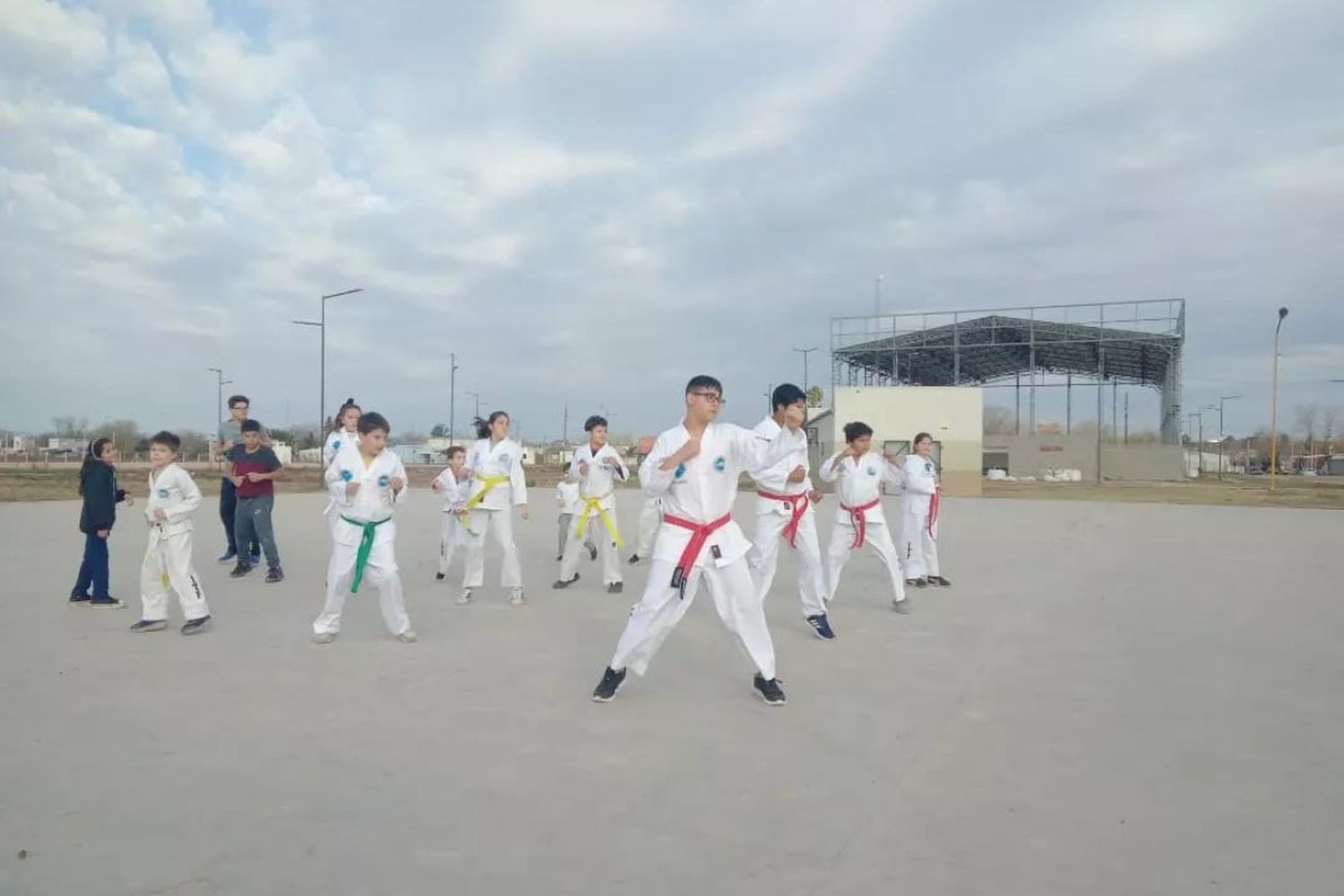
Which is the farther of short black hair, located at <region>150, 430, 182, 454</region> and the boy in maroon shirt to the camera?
the boy in maroon shirt

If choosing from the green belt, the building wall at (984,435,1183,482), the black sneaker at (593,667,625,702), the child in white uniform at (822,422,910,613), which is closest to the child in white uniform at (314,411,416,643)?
the green belt

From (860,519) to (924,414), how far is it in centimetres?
3141

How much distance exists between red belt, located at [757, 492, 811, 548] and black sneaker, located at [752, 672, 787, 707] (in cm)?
220

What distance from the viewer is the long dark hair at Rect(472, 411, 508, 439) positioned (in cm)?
902

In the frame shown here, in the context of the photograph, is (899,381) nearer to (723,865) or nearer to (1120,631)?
(1120,631)

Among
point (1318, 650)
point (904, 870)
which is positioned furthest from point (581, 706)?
point (1318, 650)

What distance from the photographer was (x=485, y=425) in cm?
943

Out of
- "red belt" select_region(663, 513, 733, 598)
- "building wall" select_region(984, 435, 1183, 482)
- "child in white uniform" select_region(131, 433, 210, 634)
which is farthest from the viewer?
"building wall" select_region(984, 435, 1183, 482)

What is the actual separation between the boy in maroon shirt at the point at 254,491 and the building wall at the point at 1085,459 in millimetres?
52422

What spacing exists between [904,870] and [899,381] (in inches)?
2008

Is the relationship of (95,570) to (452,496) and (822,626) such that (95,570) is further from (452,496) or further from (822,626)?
(822,626)

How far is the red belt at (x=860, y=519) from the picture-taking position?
8.46m

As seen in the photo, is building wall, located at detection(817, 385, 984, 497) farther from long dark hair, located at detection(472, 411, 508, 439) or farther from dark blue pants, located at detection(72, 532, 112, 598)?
dark blue pants, located at detection(72, 532, 112, 598)

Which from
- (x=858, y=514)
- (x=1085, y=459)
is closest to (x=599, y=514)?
(x=858, y=514)
